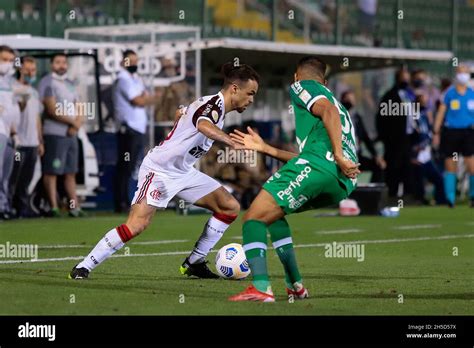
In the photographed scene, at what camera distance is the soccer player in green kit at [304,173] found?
31.1ft

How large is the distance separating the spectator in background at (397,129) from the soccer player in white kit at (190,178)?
517 inches

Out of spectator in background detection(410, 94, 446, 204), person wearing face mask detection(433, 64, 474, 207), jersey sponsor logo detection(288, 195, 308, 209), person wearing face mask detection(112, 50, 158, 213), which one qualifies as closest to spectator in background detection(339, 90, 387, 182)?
spectator in background detection(410, 94, 446, 204)

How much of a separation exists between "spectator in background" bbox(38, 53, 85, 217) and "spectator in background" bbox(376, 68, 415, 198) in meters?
6.97

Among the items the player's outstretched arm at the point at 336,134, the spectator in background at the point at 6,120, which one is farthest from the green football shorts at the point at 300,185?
the spectator in background at the point at 6,120

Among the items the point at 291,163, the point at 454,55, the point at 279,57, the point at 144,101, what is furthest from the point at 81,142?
the point at 454,55

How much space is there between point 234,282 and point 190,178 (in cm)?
104

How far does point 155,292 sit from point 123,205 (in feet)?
36.6

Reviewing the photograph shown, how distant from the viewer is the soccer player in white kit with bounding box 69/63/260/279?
1089cm

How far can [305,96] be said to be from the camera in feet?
31.8

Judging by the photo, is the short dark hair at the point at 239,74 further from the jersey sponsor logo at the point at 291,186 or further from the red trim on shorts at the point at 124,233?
the jersey sponsor logo at the point at 291,186

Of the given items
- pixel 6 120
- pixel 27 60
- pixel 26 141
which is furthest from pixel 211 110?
pixel 27 60

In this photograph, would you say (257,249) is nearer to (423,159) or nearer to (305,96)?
(305,96)
